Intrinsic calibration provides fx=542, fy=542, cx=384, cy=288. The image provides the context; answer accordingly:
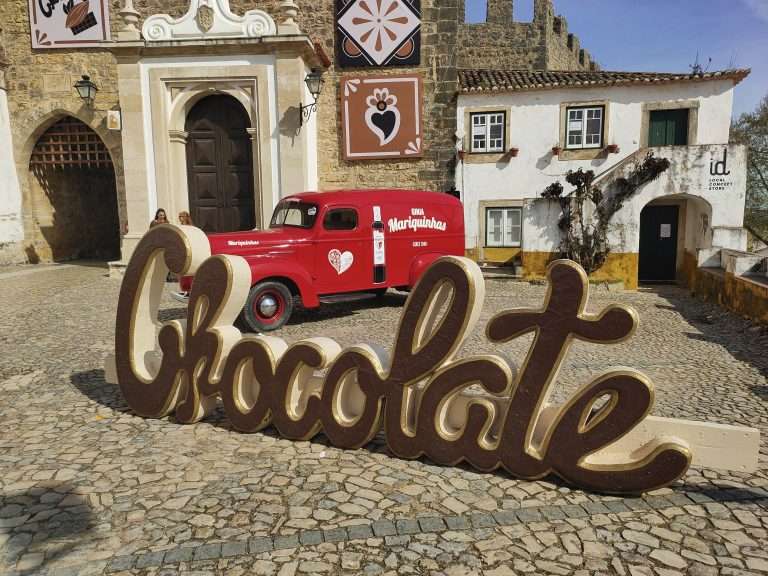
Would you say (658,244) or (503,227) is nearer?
(658,244)

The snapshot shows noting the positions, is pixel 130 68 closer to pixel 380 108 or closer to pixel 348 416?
pixel 380 108

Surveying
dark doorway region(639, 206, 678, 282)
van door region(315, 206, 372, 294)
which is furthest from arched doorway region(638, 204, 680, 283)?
van door region(315, 206, 372, 294)

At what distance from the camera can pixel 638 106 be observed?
14773 millimetres

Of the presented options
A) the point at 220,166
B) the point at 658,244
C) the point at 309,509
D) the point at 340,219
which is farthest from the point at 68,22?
the point at 658,244

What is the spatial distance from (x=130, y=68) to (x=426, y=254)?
834 cm

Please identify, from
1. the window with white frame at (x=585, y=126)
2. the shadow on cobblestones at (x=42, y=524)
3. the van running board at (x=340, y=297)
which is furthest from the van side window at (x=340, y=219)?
the window with white frame at (x=585, y=126)

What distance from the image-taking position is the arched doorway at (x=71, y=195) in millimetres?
15094

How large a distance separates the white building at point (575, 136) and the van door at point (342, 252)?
6.87 metres

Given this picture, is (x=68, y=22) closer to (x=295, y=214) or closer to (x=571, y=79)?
(x=295, y=214)

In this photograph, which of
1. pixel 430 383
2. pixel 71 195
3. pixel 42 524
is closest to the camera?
pixel 42 524

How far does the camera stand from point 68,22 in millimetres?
13984

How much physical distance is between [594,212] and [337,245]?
22.3 feet

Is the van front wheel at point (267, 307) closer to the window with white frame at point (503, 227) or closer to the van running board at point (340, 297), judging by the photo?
the van running board at point (340, 297)

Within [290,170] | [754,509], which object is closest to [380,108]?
[290,170]
